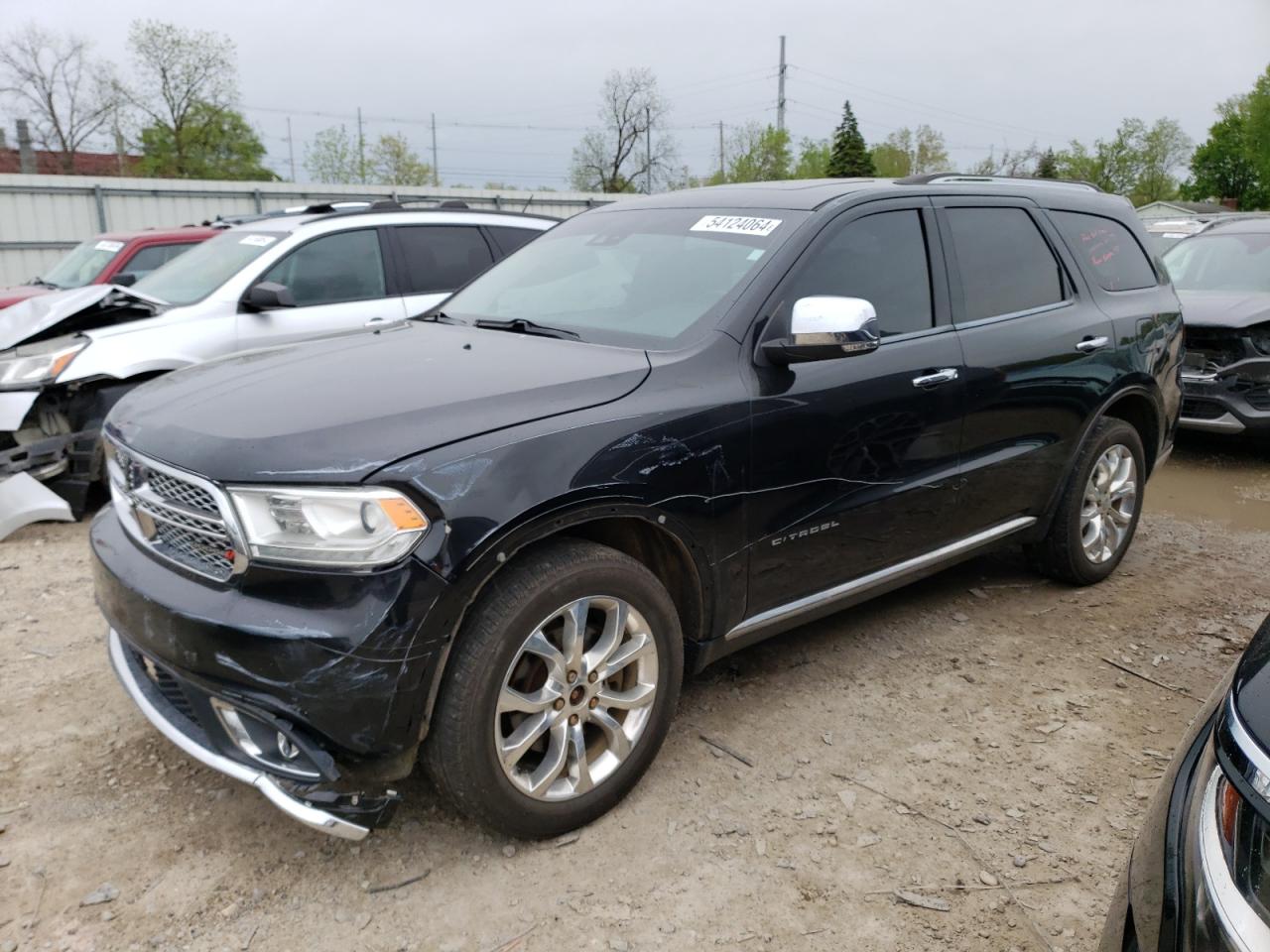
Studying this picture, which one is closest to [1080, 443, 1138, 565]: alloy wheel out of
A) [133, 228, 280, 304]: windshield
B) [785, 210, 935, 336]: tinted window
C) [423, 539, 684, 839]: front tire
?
[785, 210, 935, 336]: tinted window

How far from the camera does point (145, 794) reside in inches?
115

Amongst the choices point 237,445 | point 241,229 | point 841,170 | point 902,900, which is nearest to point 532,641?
point 237,445

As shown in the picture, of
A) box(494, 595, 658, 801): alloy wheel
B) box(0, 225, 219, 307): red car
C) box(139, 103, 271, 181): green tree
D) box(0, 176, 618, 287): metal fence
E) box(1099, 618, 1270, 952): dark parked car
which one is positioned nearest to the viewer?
box(1099, 618, 1270, 952): dark parked car

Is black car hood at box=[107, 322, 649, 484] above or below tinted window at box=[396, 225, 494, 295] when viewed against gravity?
below

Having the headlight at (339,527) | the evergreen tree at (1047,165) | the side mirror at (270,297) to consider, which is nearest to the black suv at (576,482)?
the headlight at (339,527)

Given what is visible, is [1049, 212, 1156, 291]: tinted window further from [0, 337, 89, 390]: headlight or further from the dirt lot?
[0, 337, 89, 390]: headlight

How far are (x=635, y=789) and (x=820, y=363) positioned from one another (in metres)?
1.50

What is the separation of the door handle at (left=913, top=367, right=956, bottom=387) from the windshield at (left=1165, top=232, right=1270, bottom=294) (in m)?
5.63

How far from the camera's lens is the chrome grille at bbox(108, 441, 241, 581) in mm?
2404

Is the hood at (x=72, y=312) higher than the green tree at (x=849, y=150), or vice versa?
the green tree at (x=849, y=150)

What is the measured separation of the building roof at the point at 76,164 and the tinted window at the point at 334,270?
4498 centimetres

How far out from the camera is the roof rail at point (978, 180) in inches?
153

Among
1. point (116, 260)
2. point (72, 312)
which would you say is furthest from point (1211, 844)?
point (116, 260)

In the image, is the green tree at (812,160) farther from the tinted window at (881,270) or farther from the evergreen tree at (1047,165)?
the tinted window at (881,270)
